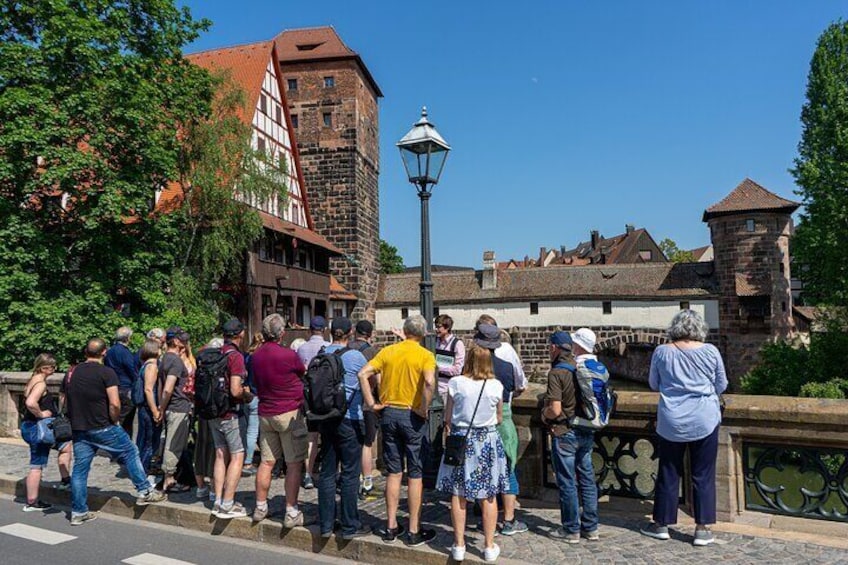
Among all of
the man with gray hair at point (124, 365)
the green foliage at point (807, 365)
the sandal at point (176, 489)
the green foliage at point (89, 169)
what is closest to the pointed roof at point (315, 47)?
the green foliage at point (89, 169)

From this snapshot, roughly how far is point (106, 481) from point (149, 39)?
14175 millimetres

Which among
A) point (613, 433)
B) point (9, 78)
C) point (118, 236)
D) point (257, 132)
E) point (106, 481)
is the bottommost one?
point (106, 481)

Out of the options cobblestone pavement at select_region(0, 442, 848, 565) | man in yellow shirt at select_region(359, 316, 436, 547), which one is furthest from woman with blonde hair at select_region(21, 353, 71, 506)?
man in yellow shirt at select_region(359, 316, 436, 547)

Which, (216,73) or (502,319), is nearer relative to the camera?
(216,73)

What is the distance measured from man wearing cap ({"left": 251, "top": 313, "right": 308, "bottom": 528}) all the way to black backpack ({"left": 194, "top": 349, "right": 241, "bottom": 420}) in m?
0.47

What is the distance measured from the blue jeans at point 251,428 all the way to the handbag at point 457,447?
11.3ft

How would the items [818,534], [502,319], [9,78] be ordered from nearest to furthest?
1. [818,534]
2. [9,78]
3. [502,319]

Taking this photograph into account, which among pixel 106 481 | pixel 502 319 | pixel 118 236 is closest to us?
pixel 106 481

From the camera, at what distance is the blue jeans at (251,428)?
Answer: 7.49 m

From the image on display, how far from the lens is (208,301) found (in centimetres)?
2050

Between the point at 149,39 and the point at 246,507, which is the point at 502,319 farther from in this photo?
the point at 246,507

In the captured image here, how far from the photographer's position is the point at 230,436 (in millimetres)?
5840

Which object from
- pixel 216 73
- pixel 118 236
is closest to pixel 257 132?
pixel 216 73

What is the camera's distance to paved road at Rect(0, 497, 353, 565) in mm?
5113
